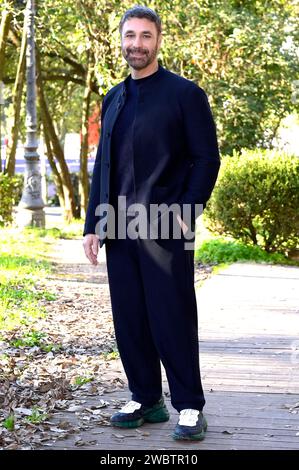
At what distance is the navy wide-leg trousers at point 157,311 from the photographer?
196 inches

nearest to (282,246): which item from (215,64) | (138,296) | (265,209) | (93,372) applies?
(265,209)

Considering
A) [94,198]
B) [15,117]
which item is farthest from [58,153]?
[94,198]

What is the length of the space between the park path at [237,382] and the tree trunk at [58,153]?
13.5 meters

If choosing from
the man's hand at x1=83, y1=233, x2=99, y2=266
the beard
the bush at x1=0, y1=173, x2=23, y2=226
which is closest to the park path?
the man's hand at x1=83, y1=233, x2=99, y2=266

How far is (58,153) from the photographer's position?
83.7ft

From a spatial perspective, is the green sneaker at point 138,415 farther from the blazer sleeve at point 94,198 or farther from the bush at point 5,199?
the bush at point 5,199

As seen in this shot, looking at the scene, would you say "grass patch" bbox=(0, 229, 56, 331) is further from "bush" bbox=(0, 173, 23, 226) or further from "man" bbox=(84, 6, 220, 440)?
"man" bbox=(84, 6, 220, 440)

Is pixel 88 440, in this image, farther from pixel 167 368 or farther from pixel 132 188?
pixel 132 188

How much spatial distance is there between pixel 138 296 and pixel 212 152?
865 millimetres

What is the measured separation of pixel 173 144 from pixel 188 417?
1422 millimetres

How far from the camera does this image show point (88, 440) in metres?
4.95

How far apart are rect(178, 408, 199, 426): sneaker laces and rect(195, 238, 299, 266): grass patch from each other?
26.7 feet

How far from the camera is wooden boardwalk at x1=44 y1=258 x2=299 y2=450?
499 cm

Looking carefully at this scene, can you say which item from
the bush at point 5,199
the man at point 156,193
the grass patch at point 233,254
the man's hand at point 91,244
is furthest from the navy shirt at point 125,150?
the bush at point 5,199
